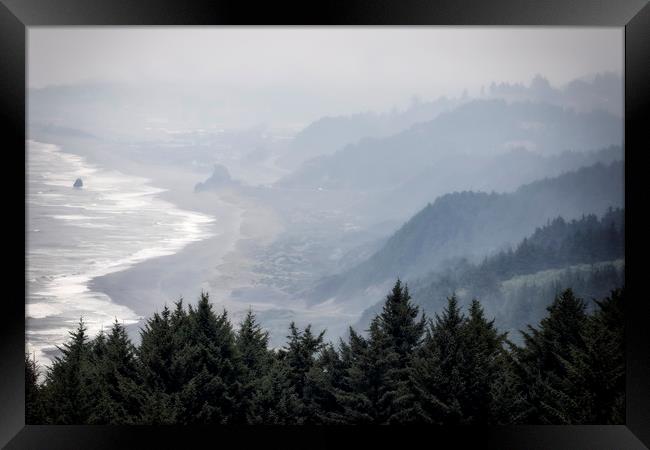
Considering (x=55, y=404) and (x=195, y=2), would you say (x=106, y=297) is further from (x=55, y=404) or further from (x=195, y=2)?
(x=195, y=2)

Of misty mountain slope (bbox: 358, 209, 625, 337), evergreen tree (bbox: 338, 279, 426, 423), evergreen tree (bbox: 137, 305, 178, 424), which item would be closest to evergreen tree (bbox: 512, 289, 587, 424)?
misty mountain slope (bbox: 358, 209, 625, 337)

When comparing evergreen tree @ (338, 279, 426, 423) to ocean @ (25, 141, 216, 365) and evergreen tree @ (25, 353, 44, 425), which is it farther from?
evergreen tree @ (25, 353, 44, 425)

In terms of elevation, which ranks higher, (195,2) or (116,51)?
(116,51)

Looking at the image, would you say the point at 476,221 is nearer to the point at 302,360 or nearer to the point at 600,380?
the point at 302,360

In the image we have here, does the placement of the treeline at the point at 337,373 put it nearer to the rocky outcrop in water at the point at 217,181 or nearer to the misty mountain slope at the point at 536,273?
the misty mountain slope at the point at 536,273

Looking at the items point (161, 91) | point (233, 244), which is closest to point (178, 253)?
point (233, 244)
